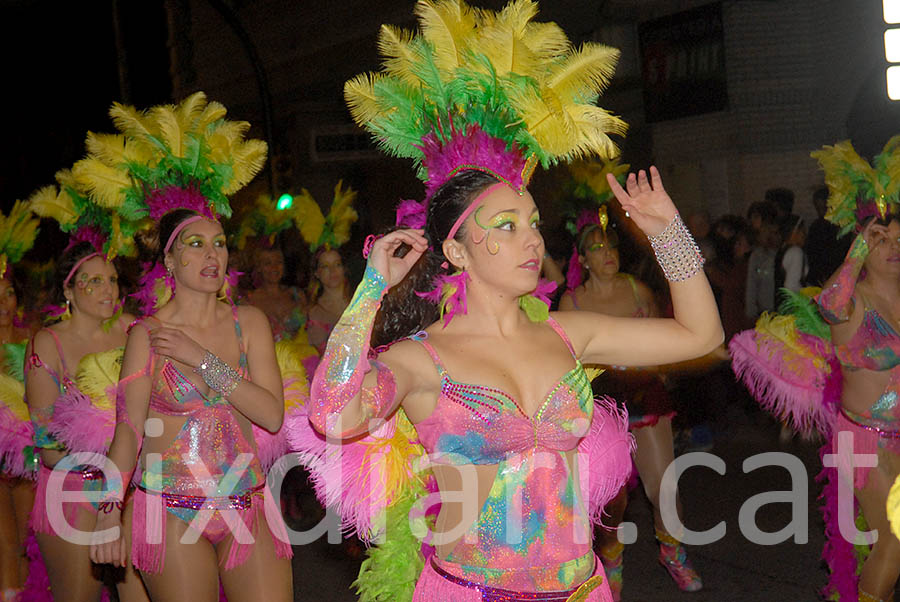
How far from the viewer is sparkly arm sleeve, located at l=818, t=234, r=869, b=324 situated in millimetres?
4984

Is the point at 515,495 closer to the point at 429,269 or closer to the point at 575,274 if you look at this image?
the point at 429,269

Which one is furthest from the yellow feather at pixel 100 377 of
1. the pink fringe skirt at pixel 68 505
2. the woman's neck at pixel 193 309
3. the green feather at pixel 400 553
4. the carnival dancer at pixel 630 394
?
the carnival dancer at pixel 630 394

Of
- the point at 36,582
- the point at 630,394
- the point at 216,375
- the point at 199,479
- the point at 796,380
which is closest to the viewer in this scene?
the point at 216,375

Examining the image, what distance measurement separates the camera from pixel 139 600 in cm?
463

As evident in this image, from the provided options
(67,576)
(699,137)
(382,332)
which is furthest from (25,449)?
(699,137)

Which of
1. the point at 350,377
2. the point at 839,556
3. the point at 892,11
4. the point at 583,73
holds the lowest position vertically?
the point at 839,556

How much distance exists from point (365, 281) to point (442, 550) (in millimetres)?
876

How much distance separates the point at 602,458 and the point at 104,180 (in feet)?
9.08

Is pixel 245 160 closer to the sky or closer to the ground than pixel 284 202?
closer to the ground

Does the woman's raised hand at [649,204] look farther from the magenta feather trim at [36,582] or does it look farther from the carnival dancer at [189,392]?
the magenta feather trim at [36,582]

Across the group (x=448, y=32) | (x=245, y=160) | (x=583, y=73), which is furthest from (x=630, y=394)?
(x=448, y=32)

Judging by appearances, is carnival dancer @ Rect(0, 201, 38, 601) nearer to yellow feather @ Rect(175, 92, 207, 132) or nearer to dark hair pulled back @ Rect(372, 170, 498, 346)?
yellow feather @ Rect(175, 92, 207, 132)

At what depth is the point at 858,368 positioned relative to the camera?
201 inches

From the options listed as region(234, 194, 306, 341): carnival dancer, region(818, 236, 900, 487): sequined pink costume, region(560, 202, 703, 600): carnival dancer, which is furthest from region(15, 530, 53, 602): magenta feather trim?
region(818, 236, 900, 487): sequined pink costume
